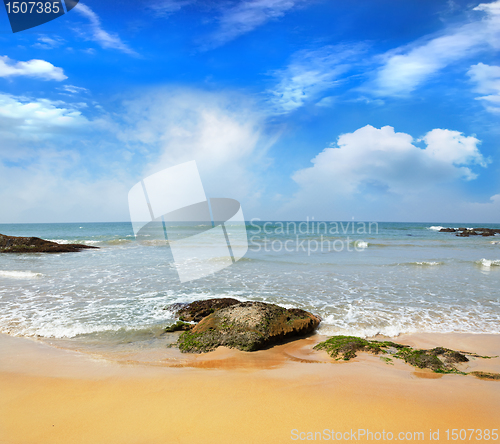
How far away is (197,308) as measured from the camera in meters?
6.34

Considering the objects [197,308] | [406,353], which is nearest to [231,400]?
[406,353]

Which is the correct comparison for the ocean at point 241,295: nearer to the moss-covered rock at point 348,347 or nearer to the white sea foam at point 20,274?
the white sea foam at point 20,274

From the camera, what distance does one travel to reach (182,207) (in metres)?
7.97

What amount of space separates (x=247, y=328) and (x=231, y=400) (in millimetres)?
1746

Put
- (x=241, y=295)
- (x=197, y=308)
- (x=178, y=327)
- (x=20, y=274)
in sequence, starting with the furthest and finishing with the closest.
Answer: (x=20, y=274)
(x=241, y=295)
(x=197, y=308)
(x=178, y=327)

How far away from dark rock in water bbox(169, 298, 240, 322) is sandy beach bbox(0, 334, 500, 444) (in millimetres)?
1885

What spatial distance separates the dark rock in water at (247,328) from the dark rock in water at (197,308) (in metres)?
0.95

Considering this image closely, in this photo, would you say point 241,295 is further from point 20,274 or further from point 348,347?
point 20,274

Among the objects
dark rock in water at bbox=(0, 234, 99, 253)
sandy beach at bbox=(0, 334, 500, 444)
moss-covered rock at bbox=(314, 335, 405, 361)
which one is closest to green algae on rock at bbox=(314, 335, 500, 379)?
moss-covered rock at bbox=(314, 335, 405, 361)

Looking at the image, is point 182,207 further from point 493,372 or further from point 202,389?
point 493,372

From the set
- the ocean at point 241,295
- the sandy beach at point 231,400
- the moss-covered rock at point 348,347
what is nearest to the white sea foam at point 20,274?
the ocean at point 241,295

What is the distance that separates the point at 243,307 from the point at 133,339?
1993mm

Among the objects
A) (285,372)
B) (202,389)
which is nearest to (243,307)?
(285,372)

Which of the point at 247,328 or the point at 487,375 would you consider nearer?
the point at 487,375
